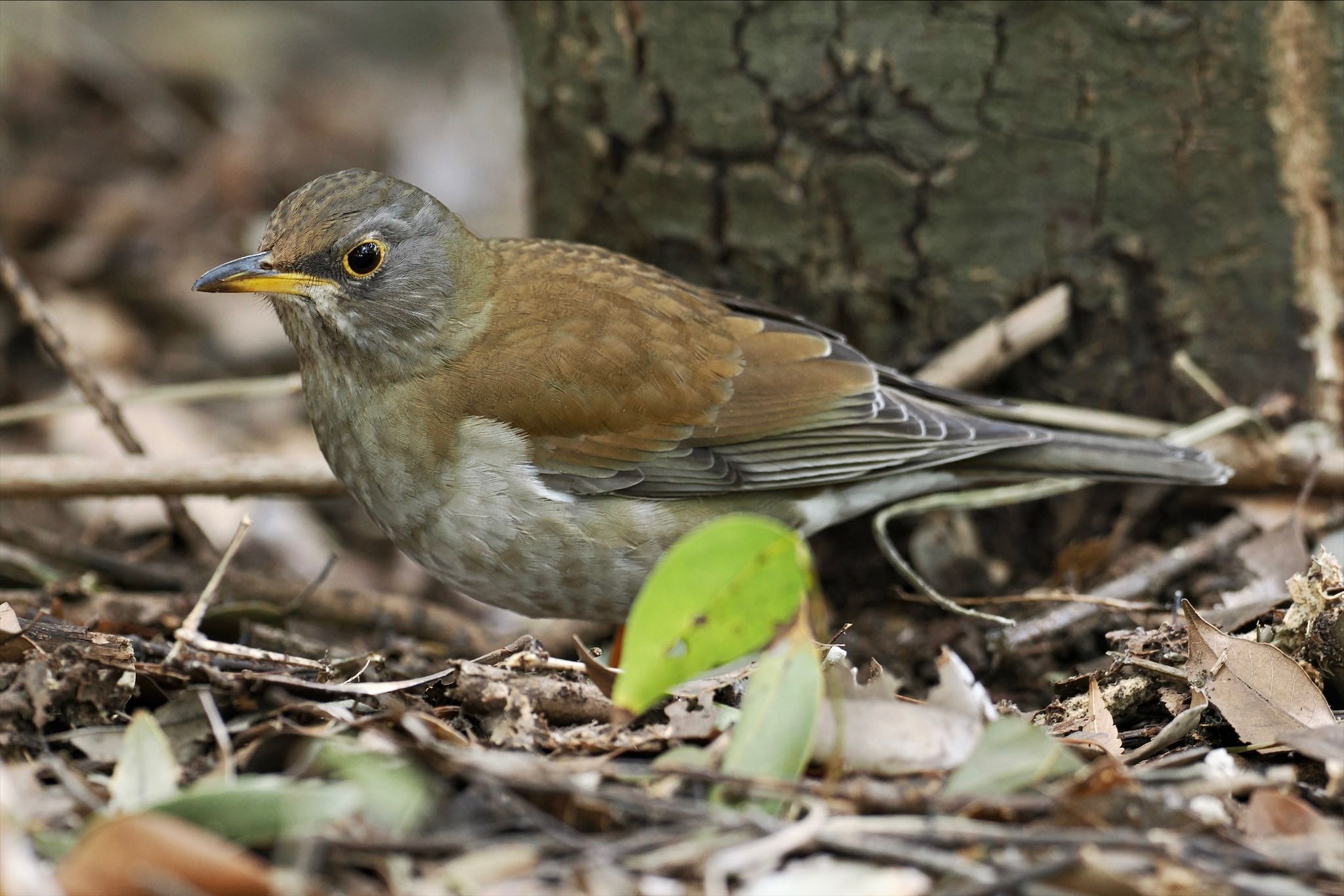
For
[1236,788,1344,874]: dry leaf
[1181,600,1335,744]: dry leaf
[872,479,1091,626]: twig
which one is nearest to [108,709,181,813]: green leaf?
[1236,788,1344,874]: dry leaf

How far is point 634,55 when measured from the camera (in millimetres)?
5191

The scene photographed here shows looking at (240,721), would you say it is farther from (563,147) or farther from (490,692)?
(563,147)

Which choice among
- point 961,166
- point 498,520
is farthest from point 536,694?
point 961,166

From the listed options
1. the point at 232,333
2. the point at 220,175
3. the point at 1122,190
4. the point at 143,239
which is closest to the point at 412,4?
the point at 220,175

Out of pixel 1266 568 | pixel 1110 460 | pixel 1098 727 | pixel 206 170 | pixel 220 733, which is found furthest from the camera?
pixel 206 170

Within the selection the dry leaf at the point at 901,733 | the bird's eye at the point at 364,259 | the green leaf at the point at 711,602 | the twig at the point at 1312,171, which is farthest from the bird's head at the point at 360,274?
the twig at the point at 1312,171

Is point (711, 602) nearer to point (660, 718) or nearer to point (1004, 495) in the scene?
point (660, 718)

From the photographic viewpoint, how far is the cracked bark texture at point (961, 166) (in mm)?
4832

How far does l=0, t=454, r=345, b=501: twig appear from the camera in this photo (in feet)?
15.5

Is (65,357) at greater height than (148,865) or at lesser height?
greater

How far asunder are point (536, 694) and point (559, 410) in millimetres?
1297

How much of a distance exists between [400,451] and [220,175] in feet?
16.8

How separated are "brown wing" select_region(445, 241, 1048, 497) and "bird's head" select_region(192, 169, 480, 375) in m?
0.18

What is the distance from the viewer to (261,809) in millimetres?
2564
